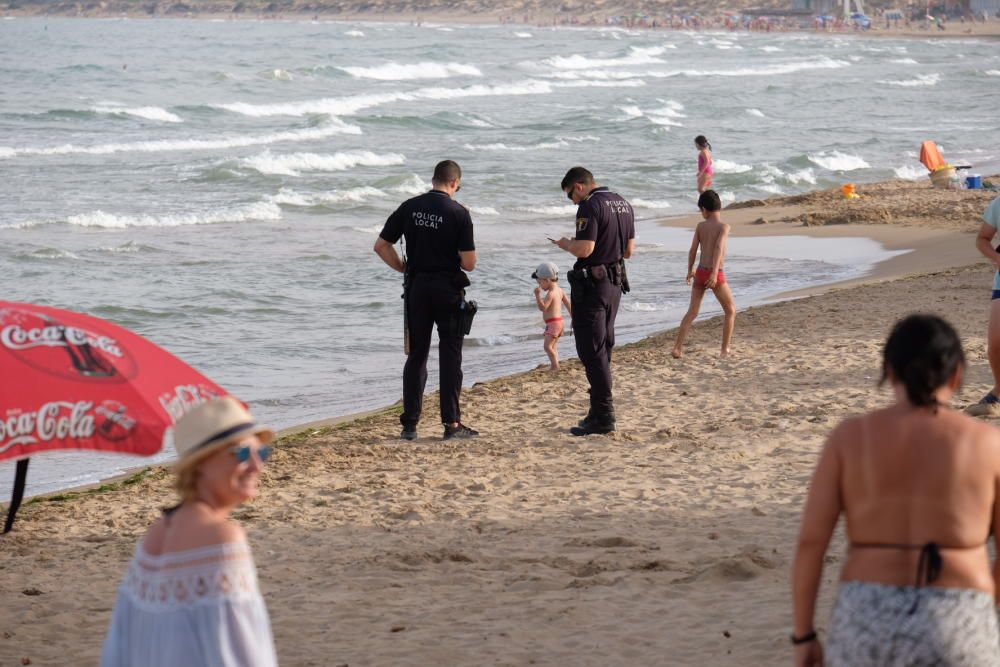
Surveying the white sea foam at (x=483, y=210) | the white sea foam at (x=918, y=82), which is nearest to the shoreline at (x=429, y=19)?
the white sea foam at (x=918, y=82)

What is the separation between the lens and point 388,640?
5723mm

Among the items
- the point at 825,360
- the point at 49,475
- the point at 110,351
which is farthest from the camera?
the point at 825,360

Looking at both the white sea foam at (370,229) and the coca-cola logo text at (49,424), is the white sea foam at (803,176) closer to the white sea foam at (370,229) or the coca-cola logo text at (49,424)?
the white sea foam at (370,229)

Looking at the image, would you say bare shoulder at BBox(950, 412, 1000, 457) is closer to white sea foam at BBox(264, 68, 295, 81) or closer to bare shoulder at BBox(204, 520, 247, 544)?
bare shoulder at BBox(204, 520, 247, 544)

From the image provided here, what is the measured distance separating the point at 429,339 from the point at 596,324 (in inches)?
40.7

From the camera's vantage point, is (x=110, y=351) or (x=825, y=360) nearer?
(x=110, y=351)

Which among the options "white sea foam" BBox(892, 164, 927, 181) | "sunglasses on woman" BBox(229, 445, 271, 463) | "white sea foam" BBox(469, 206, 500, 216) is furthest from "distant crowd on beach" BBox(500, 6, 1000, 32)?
"sunglasses on woman" BBox(229, 445, 271, 463)

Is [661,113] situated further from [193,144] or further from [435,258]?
[435,258]

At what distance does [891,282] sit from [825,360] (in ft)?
14.1

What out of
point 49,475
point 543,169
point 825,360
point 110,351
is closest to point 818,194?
point 543,169

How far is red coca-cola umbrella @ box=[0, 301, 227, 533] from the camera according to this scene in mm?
3795

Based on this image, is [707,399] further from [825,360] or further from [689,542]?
[689,542]

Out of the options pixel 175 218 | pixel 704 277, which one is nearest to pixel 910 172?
pixel 175 218

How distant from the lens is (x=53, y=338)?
4082 mm
